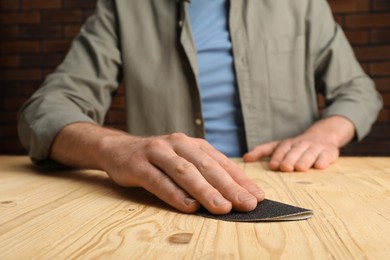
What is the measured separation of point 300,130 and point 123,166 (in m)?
0.89

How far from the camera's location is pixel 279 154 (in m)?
0.96

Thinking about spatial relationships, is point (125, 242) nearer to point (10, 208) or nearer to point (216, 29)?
point (10, 208)

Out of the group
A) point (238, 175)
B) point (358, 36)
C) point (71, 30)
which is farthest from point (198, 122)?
point (71, 30)

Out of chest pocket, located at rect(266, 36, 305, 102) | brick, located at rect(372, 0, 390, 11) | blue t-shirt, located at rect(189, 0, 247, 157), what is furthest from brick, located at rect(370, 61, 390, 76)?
blue t-shirt, located at rect(189, 0, 247, 157)

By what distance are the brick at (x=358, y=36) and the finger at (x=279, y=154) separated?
5.81ft

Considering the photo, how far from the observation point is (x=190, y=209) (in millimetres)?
546

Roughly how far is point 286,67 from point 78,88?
Answer: 0.61 metres

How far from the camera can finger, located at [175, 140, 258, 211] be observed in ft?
1.76

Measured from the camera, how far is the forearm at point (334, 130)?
1.13 metres

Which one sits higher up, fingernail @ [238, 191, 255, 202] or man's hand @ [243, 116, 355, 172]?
fingernail @ [238, 191, 255, 202]

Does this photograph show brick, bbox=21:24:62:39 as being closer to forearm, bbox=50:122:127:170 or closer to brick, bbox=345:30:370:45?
brick, bbox=345:30:370:45

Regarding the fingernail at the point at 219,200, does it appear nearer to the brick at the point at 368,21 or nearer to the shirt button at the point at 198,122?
the shirt button at the point at 198,122

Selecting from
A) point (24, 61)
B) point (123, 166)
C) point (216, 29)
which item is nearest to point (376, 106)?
point (216, 29)

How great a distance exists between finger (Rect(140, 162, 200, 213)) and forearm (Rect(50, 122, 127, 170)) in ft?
0.52
